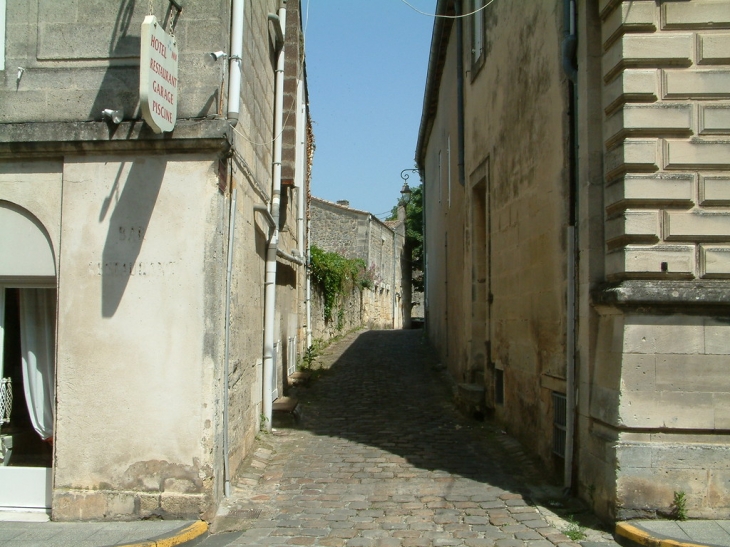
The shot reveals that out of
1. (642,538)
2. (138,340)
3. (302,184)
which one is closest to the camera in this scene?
(642,538)

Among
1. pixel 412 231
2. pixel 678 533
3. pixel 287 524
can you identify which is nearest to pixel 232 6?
pixel 287 524

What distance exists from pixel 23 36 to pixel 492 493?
5.74 meters

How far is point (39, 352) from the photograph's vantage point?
6.35 m

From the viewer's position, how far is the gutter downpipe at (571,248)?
20.8 ft

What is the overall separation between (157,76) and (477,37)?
7087mm

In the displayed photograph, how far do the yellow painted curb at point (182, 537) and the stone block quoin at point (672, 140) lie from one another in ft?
12.4

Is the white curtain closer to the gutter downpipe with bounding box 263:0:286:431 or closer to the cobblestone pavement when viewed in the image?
the cobblestone pavement

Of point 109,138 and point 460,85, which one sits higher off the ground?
point 460,85

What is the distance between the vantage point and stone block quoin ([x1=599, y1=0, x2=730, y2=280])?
5488 mm

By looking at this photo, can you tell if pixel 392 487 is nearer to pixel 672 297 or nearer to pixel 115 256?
pixel 672 297

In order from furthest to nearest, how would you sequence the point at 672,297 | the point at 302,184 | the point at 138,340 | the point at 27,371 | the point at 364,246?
the point at 364,246 < the point at 302,184 < the point at 27,371 < the point at 138,340 < the point at 672,297

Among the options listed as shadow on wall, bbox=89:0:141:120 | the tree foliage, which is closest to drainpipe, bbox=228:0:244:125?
shadow on wall, bbox=89:0:141:120

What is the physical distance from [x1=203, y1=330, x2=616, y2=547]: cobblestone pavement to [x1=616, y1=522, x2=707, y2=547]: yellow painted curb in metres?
0.13

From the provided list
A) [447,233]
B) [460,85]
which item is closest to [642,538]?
[460,85]
